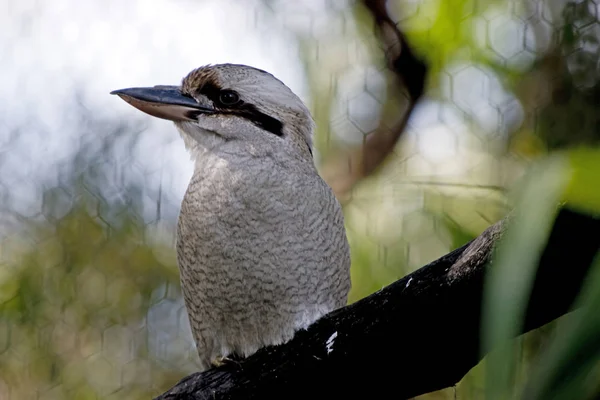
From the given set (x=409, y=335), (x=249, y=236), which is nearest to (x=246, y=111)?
(x=249, y=236)

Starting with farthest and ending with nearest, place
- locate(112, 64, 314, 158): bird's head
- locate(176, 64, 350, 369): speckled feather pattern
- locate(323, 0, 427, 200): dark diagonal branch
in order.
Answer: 1. locate(323, 0, 427, 200): dark diagonal branch
2. locate(112, 64, 314, 158): bird's head
3. locate(176, 64, 350, 369): speckled feather pattern

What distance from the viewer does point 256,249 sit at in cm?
142

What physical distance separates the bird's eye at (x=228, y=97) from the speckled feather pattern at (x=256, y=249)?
11 cm

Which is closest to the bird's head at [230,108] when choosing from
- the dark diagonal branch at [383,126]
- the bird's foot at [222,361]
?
the bird's foot at [222,361]

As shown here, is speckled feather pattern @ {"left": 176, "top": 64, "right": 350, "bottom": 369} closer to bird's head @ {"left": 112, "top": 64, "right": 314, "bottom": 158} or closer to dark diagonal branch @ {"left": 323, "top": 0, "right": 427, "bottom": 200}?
bird's head @ {"left": 112, "top": 64, "right": 314, "bottom": 158}

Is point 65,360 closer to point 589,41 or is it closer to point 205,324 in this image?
point 205,324

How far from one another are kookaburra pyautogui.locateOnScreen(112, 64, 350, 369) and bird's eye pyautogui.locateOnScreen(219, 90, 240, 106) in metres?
0.04

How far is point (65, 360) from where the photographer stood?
7.99 feet

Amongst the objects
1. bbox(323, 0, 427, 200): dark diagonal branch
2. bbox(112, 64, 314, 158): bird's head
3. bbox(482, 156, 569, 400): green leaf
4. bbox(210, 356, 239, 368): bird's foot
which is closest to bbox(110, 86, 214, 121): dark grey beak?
bbox(112, 64, 314, 158): bird's head

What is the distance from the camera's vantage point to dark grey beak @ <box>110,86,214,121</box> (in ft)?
5.33

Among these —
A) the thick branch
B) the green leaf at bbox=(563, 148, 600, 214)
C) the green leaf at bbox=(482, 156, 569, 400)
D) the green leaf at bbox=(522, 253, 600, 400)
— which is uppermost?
the green leaf at bbox=(563, 148, 600, 214)

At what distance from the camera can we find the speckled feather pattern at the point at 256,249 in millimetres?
1431

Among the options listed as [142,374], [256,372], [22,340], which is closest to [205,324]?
[256,372]

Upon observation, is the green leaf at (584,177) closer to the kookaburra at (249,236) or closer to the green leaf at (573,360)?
the green leaf at (573,360)
